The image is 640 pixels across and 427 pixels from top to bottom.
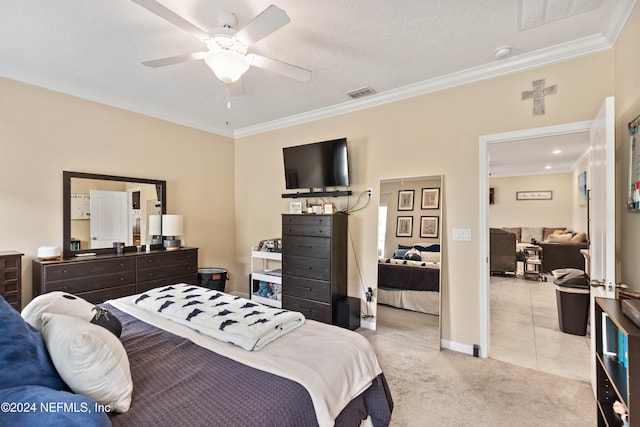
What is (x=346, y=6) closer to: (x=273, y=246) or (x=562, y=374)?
(x=273, y=246)

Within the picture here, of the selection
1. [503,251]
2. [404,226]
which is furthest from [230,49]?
[503,251]

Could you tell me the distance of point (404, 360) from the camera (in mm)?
2832

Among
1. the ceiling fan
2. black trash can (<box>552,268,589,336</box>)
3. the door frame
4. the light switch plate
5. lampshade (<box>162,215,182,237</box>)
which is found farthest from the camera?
lampshade (<box>162,215,182,237</box>)

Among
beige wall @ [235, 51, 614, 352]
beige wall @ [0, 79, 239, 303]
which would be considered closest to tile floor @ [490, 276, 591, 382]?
beige wall @ [235, 51, 614, 352]

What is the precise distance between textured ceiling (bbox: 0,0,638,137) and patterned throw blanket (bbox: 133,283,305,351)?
6.55 ft

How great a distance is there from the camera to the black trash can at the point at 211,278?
4.19 metres

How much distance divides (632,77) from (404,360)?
272 centimetres

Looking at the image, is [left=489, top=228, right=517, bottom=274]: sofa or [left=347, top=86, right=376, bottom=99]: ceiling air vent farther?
[left=489, top=228, right=517, bottom=274]: sofa

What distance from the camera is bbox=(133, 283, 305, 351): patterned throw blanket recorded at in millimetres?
1641

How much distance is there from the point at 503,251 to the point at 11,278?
25.2 feet

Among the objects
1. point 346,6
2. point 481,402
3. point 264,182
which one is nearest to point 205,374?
point 481,402

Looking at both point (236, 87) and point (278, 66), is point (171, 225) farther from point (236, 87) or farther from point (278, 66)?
point (278, 66)

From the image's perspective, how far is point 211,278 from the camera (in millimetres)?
4195

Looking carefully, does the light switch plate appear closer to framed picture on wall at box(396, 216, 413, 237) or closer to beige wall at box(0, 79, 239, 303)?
framed picture on wall at box(396, 216, 413, 237)
